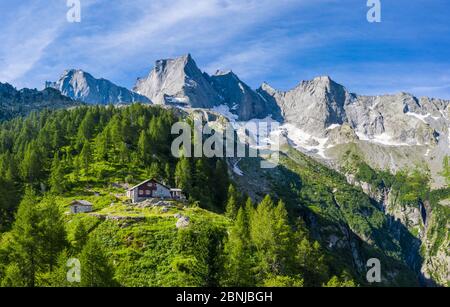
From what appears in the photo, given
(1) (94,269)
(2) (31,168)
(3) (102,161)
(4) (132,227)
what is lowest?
(1) (94,269)

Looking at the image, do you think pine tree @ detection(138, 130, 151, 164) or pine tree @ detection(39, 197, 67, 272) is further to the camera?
pine tree @ detection(138, 130, 151, 164)

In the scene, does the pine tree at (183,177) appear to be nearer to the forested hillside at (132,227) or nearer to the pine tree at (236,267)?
the forested hillside at (132,227)

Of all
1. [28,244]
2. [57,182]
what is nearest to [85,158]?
[57,182]

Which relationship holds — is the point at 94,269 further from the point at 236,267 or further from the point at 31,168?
the point at 31,168

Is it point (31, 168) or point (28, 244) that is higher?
point (31, 168)

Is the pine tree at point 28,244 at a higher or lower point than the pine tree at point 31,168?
lower

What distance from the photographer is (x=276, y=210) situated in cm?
7806

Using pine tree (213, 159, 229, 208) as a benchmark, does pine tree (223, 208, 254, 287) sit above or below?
below

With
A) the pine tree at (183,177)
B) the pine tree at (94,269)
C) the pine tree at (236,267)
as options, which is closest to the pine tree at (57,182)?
the pine tree at (183,177)

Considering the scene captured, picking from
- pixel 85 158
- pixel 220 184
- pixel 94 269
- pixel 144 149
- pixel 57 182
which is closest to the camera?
pixel 94 269

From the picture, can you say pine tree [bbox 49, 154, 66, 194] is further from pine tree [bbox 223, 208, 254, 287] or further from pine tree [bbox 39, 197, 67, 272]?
pine tree [bbox 223, 208, 254, 287]

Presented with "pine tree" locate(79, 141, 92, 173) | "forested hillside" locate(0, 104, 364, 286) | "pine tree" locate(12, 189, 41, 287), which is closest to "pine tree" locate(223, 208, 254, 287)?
"forested hillside" locate(0, 104, 364, 286)
